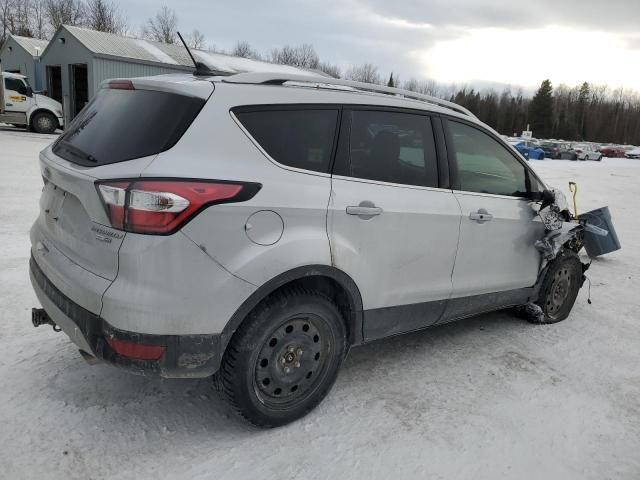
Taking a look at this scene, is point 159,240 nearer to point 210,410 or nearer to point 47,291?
point 47,291

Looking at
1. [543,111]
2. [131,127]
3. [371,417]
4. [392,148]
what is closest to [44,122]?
[131,127]

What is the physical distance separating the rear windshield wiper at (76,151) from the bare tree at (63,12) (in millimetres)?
66566

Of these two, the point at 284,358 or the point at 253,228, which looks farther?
the point at 284,358

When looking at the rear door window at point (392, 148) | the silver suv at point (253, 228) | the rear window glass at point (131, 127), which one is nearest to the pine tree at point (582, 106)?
the rear door window at point (392, 148)

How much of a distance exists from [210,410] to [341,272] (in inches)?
44.6

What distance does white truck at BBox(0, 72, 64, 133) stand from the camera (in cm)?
1970

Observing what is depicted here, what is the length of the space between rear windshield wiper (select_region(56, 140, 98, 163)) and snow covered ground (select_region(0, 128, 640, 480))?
1.41 m

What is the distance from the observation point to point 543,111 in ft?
288

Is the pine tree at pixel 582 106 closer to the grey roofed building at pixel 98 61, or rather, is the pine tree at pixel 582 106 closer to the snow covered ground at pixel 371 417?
the grey roofed building at pixel 98 61

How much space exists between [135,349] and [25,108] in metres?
21.5

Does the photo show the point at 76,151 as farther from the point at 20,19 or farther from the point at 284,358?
the point at 20,19

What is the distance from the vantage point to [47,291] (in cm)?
282

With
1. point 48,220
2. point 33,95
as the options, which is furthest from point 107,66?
point 48,220

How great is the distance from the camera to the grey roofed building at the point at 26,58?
32.8 m
